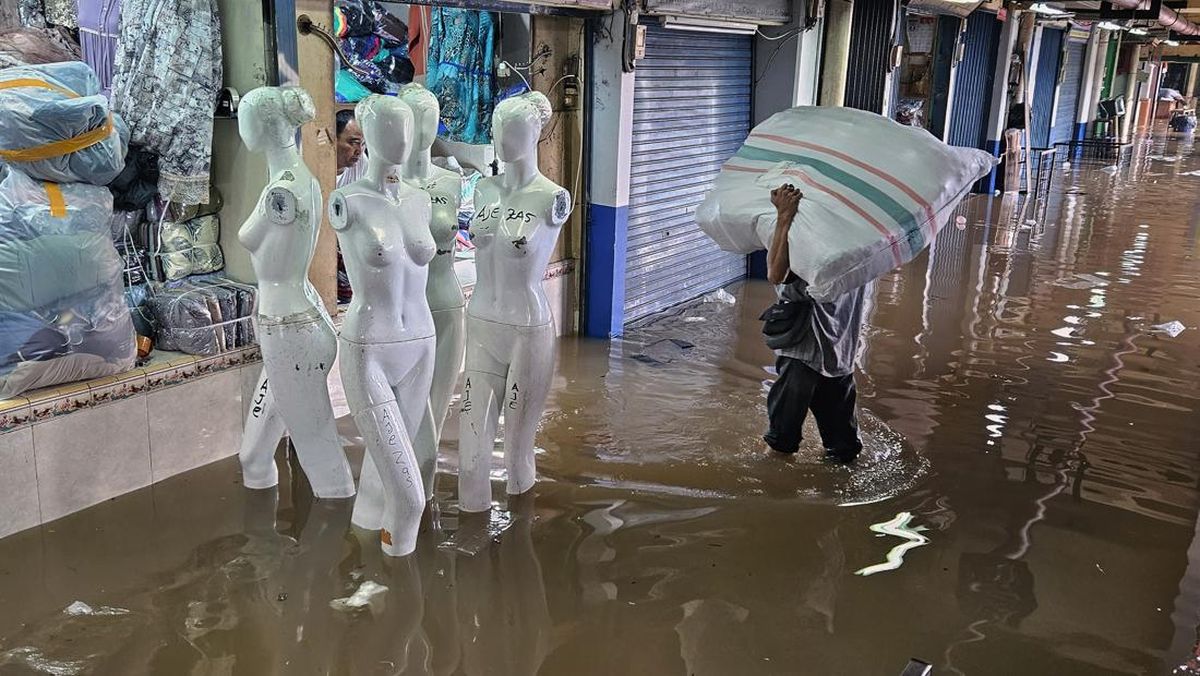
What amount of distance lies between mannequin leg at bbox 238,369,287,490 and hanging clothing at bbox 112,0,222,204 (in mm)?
1026

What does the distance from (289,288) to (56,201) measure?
95 cm

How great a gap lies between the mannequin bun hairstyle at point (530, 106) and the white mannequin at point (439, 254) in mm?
266

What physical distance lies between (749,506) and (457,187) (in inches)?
68.0

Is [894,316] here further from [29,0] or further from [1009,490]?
[29,0]

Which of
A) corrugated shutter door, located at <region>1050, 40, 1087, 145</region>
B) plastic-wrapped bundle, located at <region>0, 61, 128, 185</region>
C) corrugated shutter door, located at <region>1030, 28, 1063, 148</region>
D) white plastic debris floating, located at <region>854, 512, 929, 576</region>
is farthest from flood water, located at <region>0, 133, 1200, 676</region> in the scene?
corrugated shutter door, located at <region>1050, 40, 1087, 145</region>

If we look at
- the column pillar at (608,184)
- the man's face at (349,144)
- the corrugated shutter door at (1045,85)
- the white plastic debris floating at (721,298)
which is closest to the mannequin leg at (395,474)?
the man's face at (349,144)

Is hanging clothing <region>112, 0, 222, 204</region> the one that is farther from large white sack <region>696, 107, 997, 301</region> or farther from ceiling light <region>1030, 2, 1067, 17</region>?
ceiling light <region>1030, 2, 1067, 17</region>

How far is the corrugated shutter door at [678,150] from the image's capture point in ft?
22.9

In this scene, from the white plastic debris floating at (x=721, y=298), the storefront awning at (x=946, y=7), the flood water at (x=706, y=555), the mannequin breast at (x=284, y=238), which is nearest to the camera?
the flood water at (x=706, y=555)

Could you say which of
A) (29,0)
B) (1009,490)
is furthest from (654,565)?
(29,0)

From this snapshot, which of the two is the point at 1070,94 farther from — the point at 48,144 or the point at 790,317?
the point at 48,144

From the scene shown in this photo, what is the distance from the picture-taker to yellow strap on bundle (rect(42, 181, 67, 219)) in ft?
12.4

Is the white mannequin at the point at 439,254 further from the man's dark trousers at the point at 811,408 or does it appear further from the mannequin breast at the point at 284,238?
the man's dark trousers at the point at 811,408

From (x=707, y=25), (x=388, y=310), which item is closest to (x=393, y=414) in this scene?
(x=388, y=310)
